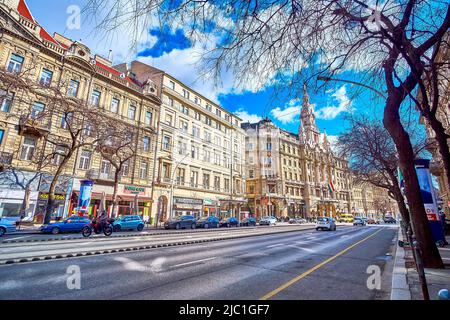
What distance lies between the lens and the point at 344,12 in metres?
5.25

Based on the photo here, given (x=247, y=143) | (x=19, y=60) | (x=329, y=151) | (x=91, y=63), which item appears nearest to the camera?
(x=19, y=60)

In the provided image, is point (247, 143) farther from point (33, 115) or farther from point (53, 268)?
point (53, 268)

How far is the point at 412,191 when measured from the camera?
291 inches

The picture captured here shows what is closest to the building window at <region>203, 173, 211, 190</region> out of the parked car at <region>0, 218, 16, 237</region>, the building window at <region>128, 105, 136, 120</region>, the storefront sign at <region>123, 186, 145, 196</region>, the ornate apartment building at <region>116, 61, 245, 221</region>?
the ornate apartment building at <region>116, 61, 245, 221</region>

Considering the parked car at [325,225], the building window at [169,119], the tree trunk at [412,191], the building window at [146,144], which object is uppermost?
the building window at [169,119]

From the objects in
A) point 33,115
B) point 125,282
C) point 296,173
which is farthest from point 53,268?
point 296,173

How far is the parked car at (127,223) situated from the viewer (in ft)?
72.0

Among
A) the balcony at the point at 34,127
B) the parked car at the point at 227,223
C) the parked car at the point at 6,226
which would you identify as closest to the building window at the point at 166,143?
the parked car at the point at 227,223

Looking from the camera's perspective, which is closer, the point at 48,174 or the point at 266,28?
the point at 266,28

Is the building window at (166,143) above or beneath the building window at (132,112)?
beneath

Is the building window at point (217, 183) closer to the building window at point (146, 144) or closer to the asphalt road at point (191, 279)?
the building window at point (146, 144)

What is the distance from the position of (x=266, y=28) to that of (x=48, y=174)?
26117mm

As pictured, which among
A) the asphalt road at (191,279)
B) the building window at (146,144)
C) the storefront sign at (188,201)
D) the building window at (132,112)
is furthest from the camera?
the storefront sign at (188,201)

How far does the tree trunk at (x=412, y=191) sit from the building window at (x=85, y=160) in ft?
92.5
